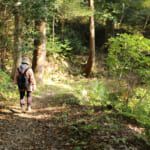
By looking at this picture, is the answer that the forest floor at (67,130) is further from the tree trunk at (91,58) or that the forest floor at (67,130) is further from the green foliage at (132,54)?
the tree trunk at (91,58)

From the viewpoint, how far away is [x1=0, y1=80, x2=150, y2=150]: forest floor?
12.2ft

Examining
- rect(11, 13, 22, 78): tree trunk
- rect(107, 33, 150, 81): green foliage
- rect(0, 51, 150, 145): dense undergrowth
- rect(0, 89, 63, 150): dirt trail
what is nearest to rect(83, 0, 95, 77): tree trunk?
rect(0, 51, 150, 145): dense undergrowth

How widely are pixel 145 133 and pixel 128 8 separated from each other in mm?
16090

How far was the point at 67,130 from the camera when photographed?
4.55m

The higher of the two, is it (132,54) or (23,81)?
(132,54)

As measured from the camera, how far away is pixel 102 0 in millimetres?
16469

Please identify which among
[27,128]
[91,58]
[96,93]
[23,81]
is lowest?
[27,128]

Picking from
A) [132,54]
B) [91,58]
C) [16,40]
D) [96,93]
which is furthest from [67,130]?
[91,58]

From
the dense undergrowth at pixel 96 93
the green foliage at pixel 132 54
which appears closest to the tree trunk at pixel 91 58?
the dense undergrowth at pixel 96 93

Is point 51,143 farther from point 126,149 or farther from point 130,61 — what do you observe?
point 130,61

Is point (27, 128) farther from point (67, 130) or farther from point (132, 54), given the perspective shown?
point (132, 54)

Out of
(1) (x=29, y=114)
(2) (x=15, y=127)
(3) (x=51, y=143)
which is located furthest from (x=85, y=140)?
(1) (x=29, y=114)

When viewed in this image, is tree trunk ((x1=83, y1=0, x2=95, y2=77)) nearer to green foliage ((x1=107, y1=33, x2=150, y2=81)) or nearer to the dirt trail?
green foliage ((x1=107, y1=33, x2=150, y2=81))

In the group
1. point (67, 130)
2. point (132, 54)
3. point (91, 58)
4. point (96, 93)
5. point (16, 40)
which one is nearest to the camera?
point (67, 130)
